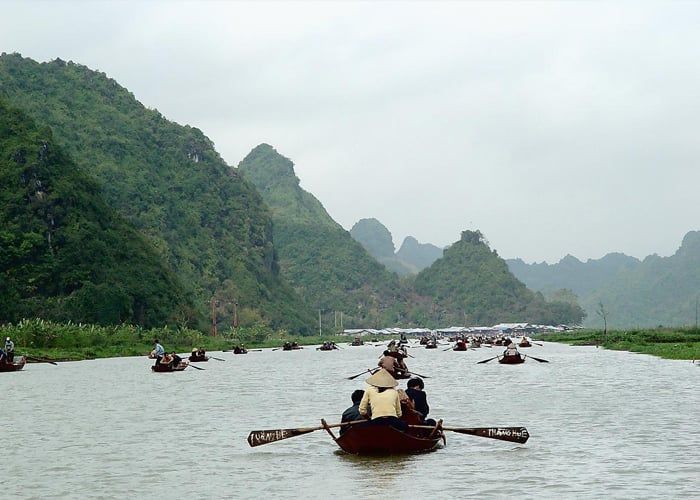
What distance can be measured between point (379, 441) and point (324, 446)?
2.93 m

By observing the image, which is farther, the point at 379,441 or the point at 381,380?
the point at 379,441

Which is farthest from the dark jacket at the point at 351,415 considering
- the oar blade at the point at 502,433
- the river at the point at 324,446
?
the oar blade at the point at 502,433

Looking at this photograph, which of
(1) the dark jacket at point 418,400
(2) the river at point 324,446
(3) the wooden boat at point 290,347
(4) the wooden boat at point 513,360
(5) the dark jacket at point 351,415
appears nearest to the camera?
(2) the river at point 324,446

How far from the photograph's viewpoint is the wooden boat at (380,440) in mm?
19000

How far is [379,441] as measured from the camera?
19.2 meters

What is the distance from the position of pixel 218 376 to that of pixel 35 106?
5431 inches

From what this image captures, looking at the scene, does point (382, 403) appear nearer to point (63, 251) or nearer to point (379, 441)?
point (379, 441)

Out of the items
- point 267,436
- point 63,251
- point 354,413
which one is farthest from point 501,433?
point 63,251

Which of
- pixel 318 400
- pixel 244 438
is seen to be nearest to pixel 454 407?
pixel 318 400

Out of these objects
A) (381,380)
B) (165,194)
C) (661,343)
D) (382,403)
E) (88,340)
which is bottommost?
(382,403)

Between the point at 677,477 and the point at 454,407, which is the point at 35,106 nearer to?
the point at 454,407

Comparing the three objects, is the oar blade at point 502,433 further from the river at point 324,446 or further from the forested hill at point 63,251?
the forested hill at point 63,251

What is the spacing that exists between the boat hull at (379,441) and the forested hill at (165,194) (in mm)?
142830

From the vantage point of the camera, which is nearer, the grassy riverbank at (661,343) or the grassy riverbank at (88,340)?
the grassy riverbank at (661,343)
